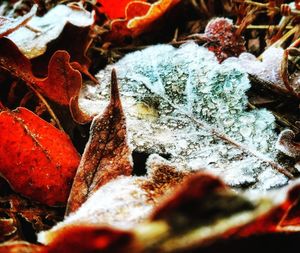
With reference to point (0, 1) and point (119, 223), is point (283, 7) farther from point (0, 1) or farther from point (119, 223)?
point (0, 1)

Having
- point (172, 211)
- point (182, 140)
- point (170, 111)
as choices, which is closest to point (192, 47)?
point (170, 111)

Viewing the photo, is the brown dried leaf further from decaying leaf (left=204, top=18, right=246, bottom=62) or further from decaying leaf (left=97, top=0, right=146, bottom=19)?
decaying leaf (left=97, top=0, right=146, bottom=19)

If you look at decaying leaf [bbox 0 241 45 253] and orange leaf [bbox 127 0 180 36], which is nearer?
decaying leaf [bbox 0 241 45 253]

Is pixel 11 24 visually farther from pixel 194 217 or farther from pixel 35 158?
pixel 194 217

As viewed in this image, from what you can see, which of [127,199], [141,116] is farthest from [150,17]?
[127,199]

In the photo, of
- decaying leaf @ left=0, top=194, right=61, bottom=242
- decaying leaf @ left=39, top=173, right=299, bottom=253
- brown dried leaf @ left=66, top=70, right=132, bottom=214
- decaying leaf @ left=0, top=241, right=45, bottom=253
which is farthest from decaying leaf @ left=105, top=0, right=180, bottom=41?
decaying leaf @ left=39, top=173, right=299, bottom=253

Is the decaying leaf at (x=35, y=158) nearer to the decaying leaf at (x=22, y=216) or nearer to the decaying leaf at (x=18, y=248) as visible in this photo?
the decaying leaf at (x=22, y=216)

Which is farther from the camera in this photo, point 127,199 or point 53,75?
point 53,75
